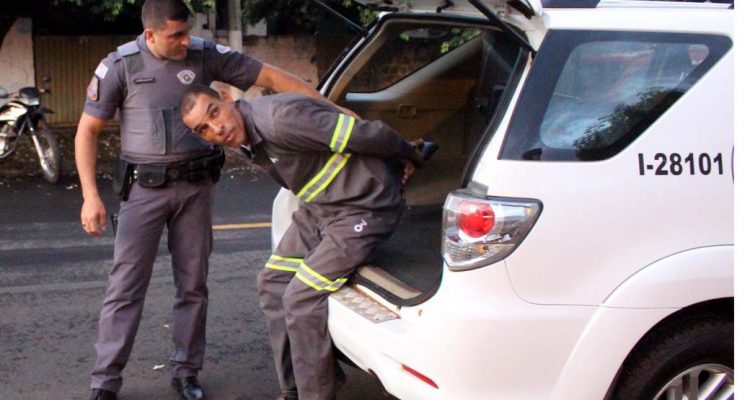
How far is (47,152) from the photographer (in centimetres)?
1009

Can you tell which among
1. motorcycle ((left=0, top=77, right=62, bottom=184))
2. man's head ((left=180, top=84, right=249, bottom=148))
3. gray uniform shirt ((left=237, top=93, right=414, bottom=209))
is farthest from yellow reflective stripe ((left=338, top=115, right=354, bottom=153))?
motorcycle ((left=0, top=77, right=62, bottom=184))

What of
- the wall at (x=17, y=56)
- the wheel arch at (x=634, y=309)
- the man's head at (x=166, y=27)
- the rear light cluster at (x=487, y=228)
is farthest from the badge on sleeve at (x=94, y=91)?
the wall at (x=17, y=56)

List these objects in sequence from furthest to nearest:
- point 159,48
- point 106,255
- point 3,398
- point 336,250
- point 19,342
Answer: point 106,255 < point 19,342 < point 3,398 < point 159,48 < point 336,250

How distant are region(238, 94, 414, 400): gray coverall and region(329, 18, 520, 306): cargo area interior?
61 centimetres

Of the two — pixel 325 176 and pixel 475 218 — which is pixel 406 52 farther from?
pixel 475 218

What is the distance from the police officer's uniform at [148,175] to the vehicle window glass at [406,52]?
792mm

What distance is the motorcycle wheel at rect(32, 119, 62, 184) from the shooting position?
989cm

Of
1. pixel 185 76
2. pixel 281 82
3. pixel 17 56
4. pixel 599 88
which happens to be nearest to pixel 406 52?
pixel 281 82

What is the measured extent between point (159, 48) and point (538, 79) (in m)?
1.73

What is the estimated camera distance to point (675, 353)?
11.2 feet

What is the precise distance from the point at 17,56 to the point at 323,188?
427 inches

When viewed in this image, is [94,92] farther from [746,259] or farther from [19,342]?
[746,259]

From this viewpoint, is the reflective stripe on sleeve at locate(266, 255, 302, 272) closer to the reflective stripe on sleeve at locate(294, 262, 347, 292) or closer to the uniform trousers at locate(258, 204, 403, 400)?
the uniform trousers at locate(258, 204, 403, 400)

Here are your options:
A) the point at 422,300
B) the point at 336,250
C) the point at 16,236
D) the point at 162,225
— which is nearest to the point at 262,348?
the point at 162,225
